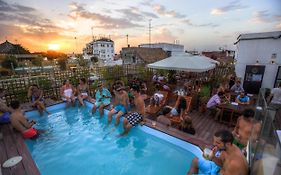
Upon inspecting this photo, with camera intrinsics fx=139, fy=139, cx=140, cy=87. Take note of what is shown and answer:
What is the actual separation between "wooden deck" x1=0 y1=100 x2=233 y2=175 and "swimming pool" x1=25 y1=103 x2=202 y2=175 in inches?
8.5

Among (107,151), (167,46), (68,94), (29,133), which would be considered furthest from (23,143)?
(167,46)

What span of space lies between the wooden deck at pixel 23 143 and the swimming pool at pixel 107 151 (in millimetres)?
215

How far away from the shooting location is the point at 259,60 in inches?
326

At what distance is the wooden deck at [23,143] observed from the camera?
2.66 meters

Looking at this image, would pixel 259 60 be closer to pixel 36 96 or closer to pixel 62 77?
pixel 62 77

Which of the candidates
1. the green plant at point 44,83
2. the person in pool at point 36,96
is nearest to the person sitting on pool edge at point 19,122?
the person in pool at point 36,96

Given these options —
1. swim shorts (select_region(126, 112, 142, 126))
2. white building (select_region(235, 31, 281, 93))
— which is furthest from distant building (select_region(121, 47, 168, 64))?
swim shorts (select_region(126, 112, 142, 126))

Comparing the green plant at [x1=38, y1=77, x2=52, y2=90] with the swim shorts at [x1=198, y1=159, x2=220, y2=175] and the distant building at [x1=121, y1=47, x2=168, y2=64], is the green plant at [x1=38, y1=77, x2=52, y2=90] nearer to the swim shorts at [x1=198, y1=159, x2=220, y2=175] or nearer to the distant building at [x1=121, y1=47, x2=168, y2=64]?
the swim shorts at [x1=198, y1=159, x2=220, y2=175]

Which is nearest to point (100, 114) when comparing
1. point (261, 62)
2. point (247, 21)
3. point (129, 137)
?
point (129, 137)

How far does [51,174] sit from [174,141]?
3.13m

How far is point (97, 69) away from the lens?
8.95 m

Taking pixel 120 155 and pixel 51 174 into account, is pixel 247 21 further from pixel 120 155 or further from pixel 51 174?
pixel 51 174

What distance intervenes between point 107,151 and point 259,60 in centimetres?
974

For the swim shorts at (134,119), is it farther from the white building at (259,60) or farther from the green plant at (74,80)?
the white building at (259,60)
